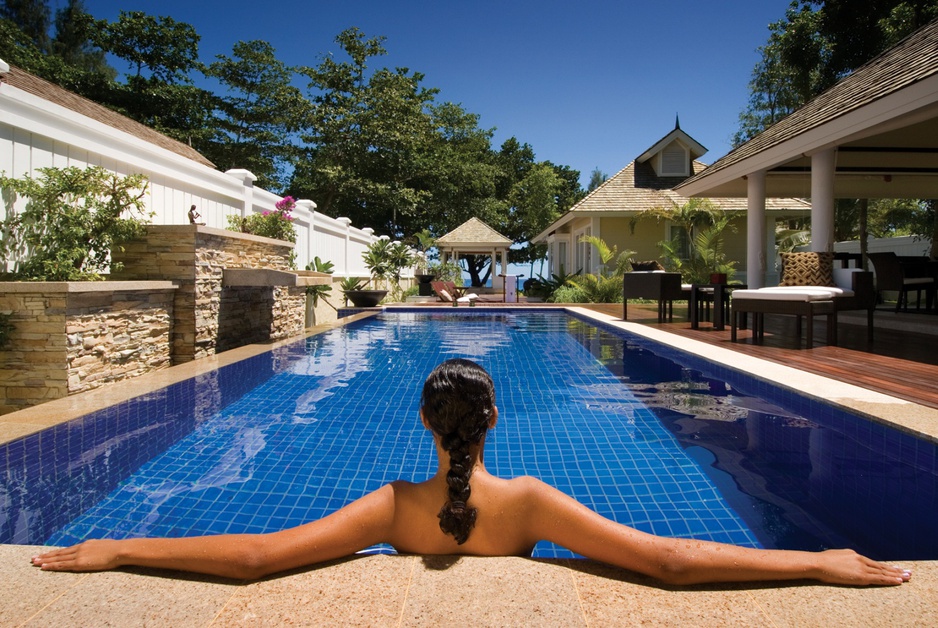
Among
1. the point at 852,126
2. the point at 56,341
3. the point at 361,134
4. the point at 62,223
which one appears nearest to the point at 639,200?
the point at 852,126

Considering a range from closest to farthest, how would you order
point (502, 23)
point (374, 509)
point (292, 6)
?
point (374, 509)
point (502, 23)
point (292, 6)

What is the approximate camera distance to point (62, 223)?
5.41 metres

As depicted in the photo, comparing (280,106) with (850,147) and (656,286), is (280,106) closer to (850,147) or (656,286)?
(656,286)

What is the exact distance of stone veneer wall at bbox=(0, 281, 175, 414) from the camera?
4785mm

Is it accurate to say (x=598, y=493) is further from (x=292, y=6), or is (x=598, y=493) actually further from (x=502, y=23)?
(x=292, y=6)

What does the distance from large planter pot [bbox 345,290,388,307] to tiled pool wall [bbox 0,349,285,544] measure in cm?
1119

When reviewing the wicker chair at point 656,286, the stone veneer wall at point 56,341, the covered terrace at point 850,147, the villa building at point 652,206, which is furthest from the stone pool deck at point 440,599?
the villa building at point 652,206

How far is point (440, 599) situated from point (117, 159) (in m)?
6.60

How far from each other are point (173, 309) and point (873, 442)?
667cm

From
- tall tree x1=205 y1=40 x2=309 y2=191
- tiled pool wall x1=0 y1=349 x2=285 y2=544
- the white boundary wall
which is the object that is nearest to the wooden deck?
tiled pool wall x1=0 y1=349 x2=285 y2=544

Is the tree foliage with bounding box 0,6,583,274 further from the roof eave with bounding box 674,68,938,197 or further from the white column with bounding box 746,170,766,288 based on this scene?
the roof eave with bounding box 674,68,938,197

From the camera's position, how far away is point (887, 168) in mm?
12211

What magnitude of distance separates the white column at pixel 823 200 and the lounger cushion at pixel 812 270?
1117mm

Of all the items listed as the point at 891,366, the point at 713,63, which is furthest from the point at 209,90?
the point at 891,366
